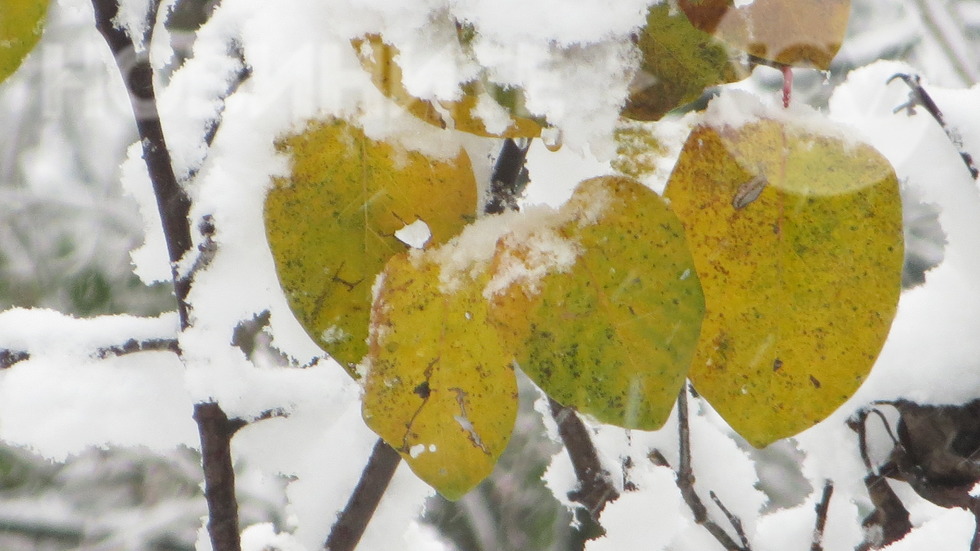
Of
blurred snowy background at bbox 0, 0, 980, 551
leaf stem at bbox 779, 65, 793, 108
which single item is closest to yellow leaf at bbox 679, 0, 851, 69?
leaf stem at bbox 779, 65, 793, 108

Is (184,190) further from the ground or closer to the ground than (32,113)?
closer to the ground

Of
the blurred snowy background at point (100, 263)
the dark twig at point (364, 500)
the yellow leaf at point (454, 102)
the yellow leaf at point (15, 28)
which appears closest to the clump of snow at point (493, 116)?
the yellow leaf at point (454, 102)

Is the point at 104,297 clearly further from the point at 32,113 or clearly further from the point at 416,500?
the point at 416,500

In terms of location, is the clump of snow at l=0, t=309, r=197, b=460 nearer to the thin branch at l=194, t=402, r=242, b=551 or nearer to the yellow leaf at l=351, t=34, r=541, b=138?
the thin branch at l=194, t=402, r=242, b=551

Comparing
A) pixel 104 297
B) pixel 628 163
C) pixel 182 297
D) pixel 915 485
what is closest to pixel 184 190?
pixel 182 297

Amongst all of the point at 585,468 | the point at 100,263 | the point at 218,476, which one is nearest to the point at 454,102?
the point at 218,476

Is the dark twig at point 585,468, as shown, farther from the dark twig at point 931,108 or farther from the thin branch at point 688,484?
the dark twig at point 931,108
